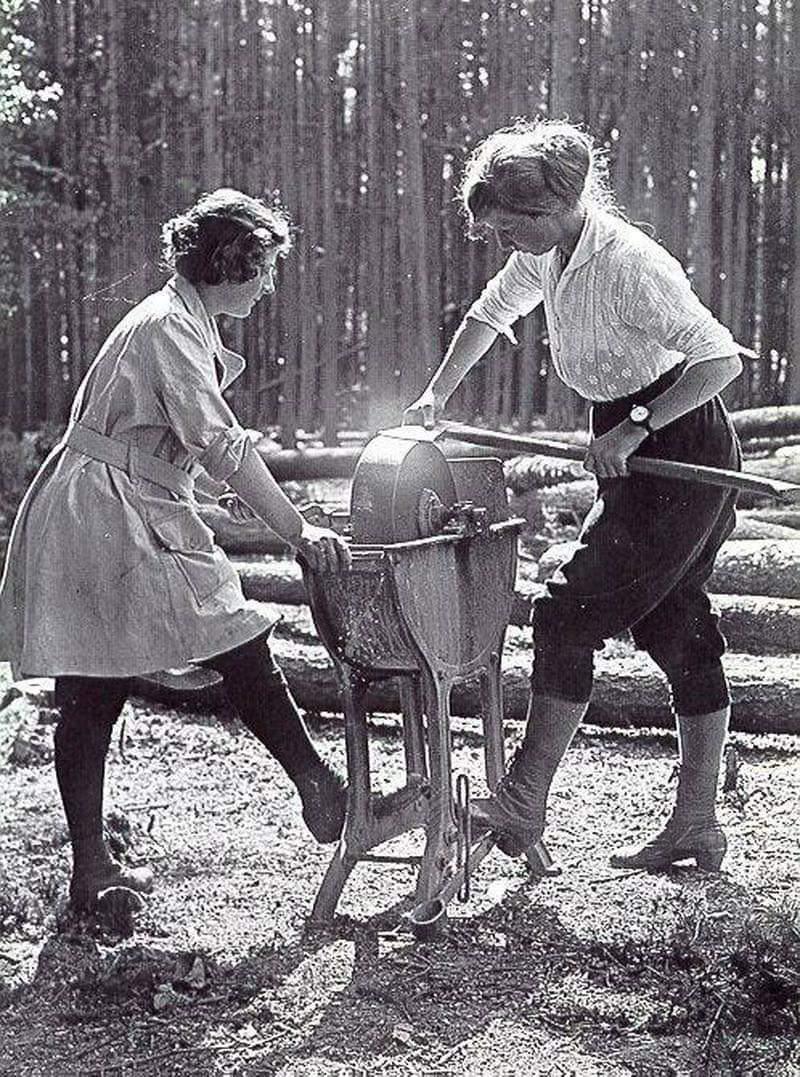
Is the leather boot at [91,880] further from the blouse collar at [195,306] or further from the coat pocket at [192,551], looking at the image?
the blouse collar at [195,306]

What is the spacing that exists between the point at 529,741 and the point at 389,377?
22.2ft

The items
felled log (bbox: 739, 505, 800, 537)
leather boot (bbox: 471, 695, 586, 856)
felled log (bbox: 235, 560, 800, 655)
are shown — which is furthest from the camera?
felled log (bbox: 739, 505, 800, 537)

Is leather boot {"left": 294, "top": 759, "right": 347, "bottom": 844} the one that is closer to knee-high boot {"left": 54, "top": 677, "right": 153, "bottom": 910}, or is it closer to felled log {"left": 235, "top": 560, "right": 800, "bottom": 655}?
knee-high boot {"left": 54, "top": 677, "right": 153, "bottom": 910}

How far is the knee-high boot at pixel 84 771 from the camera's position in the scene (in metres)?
4.03

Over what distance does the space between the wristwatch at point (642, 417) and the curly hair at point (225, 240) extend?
1.04 meters

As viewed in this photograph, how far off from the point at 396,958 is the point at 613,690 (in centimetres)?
240

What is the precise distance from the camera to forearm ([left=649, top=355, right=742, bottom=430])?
3.92 m

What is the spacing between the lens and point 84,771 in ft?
13.3

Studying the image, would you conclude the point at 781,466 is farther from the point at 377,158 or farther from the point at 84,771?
the point at 84,771

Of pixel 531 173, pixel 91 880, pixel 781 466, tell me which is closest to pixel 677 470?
pixel 531 173

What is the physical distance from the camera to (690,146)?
9.88 metres

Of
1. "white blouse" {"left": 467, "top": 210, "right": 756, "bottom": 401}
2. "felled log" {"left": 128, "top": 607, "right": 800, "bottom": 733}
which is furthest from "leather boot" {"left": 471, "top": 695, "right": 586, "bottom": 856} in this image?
"felled log" {"left": 128, "top": 607, "right": 800, "bottom": 733}

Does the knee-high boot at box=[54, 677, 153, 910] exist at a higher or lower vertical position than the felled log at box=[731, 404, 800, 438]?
lower

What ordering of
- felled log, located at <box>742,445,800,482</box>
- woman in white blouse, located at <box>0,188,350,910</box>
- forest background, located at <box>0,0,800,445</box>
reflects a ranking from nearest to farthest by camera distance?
woman in white blouse, located at <box>0,188,350,910</box>
felled log, located at <box>742,445,800,482</box>
forest background, located at <box>0,0,800,445</box>
